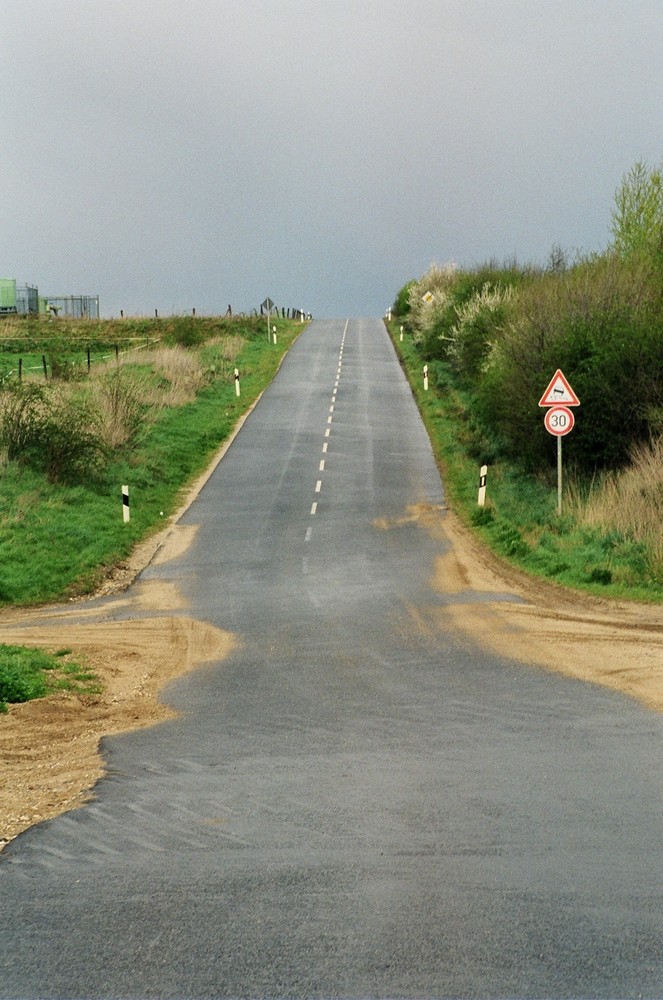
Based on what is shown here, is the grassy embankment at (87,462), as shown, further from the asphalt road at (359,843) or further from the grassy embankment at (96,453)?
the asphalt road at (359,843)

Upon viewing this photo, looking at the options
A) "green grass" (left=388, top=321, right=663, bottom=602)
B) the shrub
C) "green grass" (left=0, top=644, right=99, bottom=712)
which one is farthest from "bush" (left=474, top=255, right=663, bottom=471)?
"green grass" (left=0, top=644, right=99, bottom=712)

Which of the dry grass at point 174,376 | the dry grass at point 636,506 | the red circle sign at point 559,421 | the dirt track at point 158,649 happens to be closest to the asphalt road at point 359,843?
the dirt track at point 158,649

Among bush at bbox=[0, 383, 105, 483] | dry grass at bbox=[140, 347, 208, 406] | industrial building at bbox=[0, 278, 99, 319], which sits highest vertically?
industrial building at bbox=[0, 278, 99, 319]

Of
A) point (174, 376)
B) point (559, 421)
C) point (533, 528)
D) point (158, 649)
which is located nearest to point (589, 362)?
point (559, 421)

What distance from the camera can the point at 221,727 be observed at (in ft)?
35.6

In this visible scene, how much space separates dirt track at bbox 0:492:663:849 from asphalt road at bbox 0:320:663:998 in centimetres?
39

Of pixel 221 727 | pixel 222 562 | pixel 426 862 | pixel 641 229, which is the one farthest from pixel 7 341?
pixel 426 862

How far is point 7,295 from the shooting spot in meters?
84.0

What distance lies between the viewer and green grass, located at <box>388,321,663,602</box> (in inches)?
742

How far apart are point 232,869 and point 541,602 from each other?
1189 centimetres

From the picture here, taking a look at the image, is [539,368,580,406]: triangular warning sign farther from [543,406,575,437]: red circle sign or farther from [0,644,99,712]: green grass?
[0,644,99,712]: green grass

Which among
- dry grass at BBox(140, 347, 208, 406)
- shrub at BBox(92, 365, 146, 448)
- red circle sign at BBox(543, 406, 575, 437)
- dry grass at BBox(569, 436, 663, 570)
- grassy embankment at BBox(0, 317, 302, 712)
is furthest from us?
dry grass at BBox(140, 347, 208, 406)

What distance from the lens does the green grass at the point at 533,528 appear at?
18844 mm

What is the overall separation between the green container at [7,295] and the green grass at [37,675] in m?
72.8
